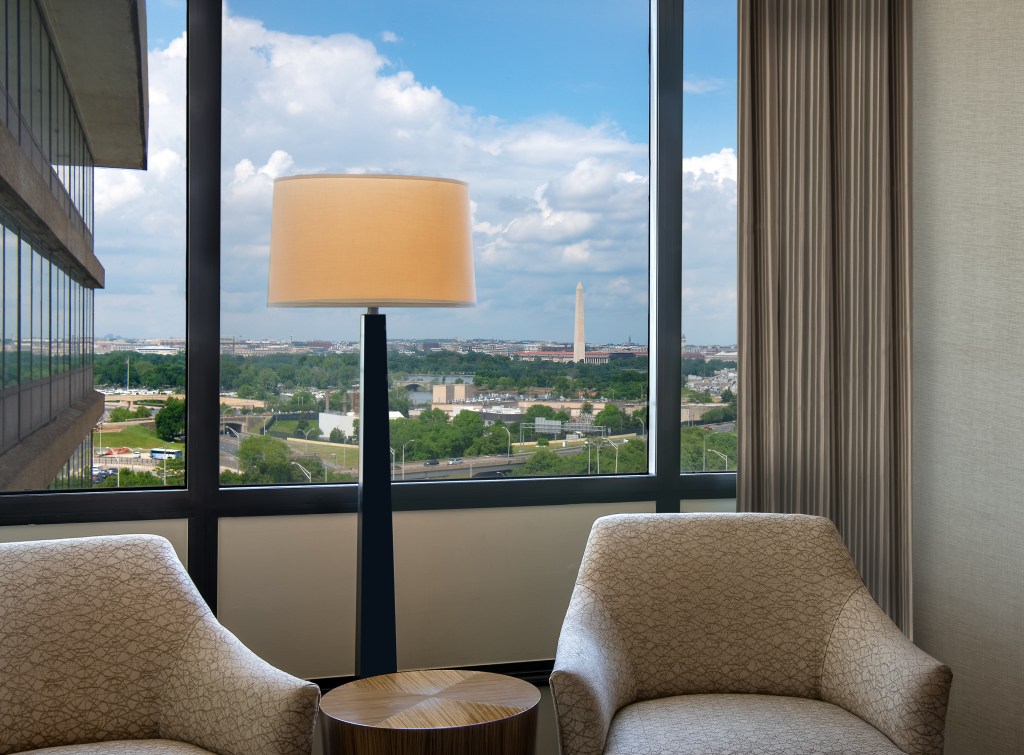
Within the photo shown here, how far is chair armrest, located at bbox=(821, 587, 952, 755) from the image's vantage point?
2.06 meters

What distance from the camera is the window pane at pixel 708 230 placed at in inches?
127

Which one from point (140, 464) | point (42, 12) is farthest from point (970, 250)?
point (42, 12)

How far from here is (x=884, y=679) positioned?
2180mm

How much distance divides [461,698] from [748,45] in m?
2.12

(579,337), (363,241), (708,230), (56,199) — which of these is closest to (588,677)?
(363,241)

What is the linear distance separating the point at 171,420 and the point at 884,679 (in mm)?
2025

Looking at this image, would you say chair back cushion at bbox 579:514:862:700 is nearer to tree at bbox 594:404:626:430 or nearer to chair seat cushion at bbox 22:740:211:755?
tree at bbox 594:404:626:430

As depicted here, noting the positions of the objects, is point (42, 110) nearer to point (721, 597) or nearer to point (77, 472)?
point (77, 472)

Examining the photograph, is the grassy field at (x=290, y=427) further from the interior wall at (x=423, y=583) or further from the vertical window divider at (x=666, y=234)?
the vertical window divider at (x=666, y=234)

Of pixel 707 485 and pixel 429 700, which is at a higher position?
pixel 707 485

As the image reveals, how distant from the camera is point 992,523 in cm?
269

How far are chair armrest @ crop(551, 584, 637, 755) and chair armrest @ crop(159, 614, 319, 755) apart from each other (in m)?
0.52

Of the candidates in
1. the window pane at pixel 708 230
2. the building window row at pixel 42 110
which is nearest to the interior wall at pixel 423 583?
the window pane at pixel 708 230

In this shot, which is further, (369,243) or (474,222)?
(474,222)
